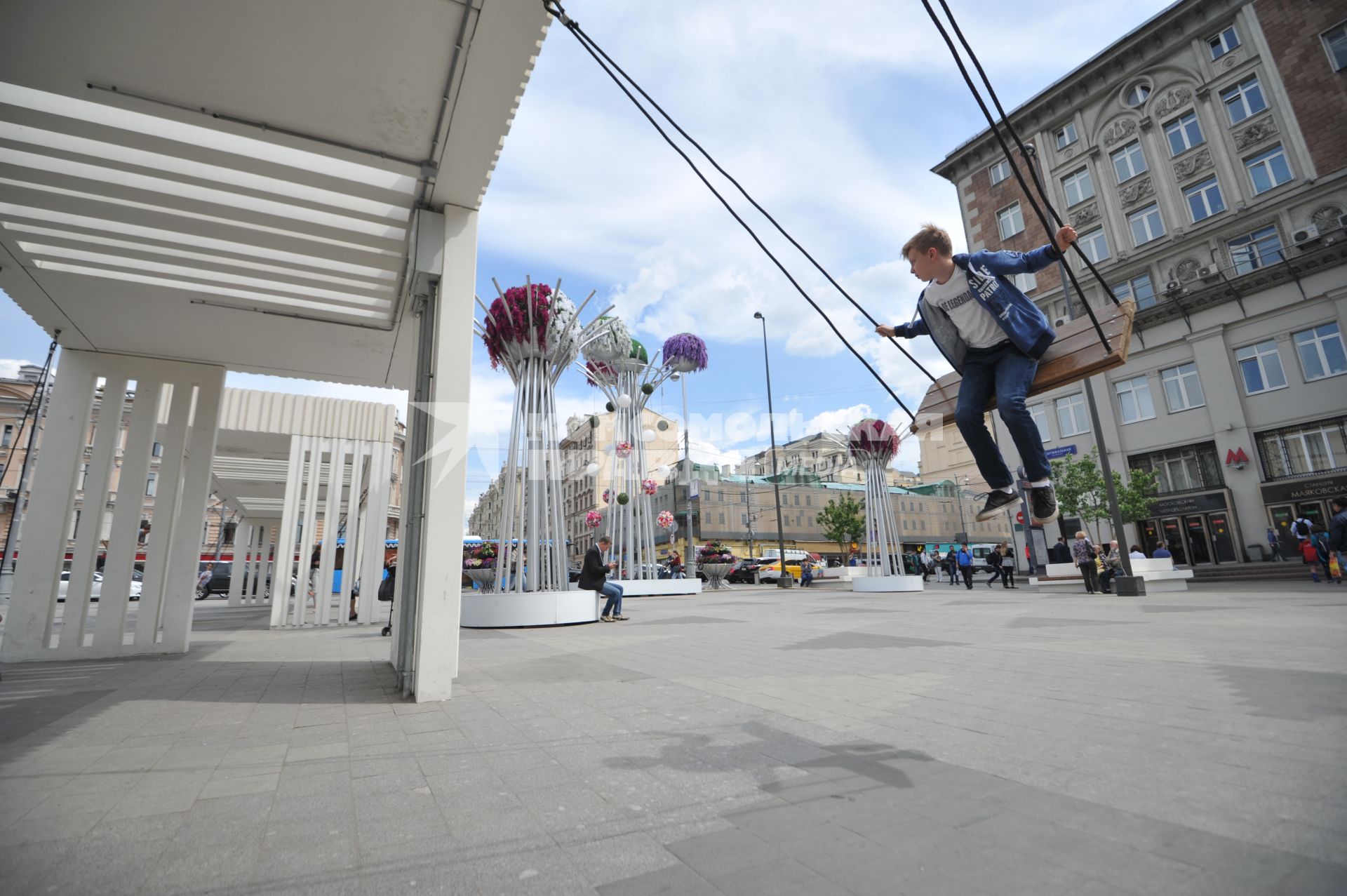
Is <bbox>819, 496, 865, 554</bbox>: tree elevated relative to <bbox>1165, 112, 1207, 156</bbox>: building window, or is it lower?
lower

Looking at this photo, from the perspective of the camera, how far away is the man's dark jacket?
12.3 metres

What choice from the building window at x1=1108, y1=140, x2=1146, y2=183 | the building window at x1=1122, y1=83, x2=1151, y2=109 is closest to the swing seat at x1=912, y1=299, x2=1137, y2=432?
the building window at x1=1108, y1=140, x2=1146, y2=183

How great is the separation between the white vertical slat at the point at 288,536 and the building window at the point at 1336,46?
37.1 metres

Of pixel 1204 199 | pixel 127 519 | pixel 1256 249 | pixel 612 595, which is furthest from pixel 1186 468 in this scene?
pixel 127 519

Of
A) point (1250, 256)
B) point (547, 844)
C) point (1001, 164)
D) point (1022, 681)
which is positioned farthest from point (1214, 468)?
point (547, 844)

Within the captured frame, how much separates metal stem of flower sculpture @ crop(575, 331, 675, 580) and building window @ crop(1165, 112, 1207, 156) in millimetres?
25667

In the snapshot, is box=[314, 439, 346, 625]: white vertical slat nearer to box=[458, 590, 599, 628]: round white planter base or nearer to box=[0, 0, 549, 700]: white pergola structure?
box=[458, 590, 599, 628]: round white planter base

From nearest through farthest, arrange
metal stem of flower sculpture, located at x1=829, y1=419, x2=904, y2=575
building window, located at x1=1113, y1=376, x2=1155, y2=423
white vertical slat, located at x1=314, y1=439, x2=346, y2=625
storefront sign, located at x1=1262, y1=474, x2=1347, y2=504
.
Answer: white vertical slat, located at x1=314, y1=439, x2=346, y2=625 → metal stem of flower sculpture, located at x1=829, y1=419, x2=904, y2=575 → storefront sign, located at x1=1262, y1=474, x2=1347, y2=504 → building window, located at x1=1113, y1=376, x2=1155, y2=423

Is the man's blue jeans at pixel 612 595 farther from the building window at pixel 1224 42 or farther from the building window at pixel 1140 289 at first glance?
the building window at pixel 1224 42

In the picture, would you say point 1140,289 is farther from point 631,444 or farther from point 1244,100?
point 631,444

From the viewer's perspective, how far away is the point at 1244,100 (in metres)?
25.8

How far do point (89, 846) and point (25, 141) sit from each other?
5621 millimetres

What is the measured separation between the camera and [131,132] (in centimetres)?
A: 496

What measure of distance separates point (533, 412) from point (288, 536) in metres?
6.32
